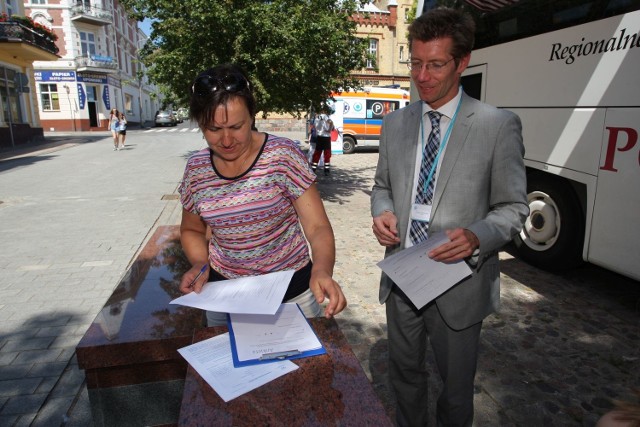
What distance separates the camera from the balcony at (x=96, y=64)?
3594 cm

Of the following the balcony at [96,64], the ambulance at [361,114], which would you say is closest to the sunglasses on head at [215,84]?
the ambulance at [361,114]

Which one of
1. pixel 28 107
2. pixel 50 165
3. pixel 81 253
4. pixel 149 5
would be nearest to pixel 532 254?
pixel 81 253

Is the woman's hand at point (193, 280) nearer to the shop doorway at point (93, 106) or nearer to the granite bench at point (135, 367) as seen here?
the granite bench at point (135, 367)

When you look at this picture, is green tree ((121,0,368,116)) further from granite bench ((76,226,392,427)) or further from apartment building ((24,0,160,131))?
apartment building ((24,0,160,131))

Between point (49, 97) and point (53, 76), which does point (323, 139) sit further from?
point (53, 76)

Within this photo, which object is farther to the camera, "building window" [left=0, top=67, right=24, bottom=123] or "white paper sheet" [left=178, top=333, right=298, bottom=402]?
"building window" [left=0, top=67, right=24, bottom=123]

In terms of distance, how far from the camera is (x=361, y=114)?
19.6m

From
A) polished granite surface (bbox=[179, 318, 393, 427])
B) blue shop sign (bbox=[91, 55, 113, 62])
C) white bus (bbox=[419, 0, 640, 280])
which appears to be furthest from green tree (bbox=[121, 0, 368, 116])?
Result: blue shop sign (bbox=[91, 55, 113, 62])

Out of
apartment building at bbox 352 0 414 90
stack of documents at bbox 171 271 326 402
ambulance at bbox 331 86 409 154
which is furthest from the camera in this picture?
apartment building at bbox 352 0 414 90

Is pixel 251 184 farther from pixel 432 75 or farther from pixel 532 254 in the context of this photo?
pixel 532 254

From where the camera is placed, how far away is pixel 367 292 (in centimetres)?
463

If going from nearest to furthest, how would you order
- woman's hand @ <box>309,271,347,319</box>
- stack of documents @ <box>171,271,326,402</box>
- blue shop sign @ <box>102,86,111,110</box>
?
stack of documents @ <box>171,271,326,402</box> → woman's hand @ <box>309,271,347,319</box> → blue shop sign @ <box>102,86,111,110</box>

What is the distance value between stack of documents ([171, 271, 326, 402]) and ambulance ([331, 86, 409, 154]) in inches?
713

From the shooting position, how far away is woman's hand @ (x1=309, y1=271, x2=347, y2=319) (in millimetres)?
1435
